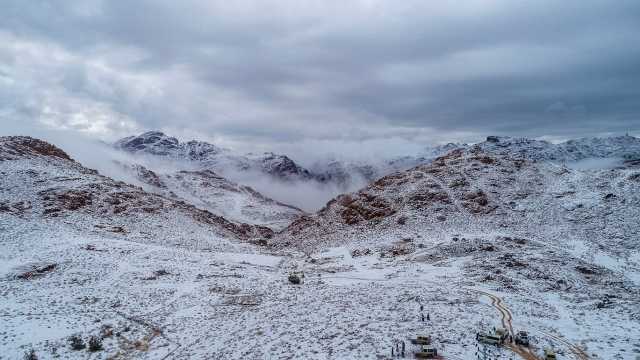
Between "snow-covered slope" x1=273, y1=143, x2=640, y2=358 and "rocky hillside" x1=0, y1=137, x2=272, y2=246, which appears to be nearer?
"snow-covered slope" x1=273, y1=143, x2=640, y2=358

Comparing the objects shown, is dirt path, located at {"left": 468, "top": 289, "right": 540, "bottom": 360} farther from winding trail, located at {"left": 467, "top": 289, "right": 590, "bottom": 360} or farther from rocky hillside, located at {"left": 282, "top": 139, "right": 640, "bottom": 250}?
rocky hillside, located at {"left": 282, "top": 139, "right": 640, "bottom": 250}

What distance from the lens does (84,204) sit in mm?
70375

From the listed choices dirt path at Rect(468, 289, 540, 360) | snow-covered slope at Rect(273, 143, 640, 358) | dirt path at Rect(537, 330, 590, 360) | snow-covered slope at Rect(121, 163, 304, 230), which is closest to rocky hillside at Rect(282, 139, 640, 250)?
snow-covered slope at Rect(273, 143, 640, 358)

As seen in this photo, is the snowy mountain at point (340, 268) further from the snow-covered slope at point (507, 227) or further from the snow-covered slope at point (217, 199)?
the snow-covered slope at point (217, 199)

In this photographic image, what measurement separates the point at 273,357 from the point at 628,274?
3586cm

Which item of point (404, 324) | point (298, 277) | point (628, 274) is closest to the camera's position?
point (404, 324)

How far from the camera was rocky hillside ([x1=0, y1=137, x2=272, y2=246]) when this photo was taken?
6303 cm

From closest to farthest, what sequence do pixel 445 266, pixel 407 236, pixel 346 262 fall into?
1. pixel 445 266
2. pixel 346 262
3. pixel 407 236

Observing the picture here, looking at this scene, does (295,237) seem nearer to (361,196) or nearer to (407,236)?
(361,196)

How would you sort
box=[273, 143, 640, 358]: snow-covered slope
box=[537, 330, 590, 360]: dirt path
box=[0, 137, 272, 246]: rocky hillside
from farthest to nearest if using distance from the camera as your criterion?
1. box=[0, 137, 272, 246]: rocky hillside
2. box=[273, 143, 640, 358]: snow-covered slope
3. box=[537, 330, 590, 360]: dirt path

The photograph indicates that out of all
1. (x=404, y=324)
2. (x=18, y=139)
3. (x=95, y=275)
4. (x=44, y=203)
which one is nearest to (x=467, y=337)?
(x=404, y=324)

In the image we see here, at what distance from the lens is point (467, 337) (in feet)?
86.7

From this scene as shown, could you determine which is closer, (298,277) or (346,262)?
(298,277)

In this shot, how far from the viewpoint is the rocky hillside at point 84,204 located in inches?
2482
